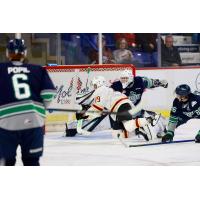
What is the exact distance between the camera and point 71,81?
525cm

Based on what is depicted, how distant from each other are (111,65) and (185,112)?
850mm

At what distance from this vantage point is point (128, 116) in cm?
471

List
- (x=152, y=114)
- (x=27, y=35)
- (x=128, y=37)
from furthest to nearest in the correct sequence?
(x=128, y=37)
(x=152, y=114)
(x=27, y=35)

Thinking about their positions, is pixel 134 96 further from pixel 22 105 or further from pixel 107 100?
pixel 22 105

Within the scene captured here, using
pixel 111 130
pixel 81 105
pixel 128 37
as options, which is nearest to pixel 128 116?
pixel 111 130

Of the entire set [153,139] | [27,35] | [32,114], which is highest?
[27,35]

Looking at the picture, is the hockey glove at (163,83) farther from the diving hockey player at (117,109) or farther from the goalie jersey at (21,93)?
the goalie jersey at (21,93)

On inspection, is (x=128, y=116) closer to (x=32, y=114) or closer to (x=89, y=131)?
(x=89, y=131)

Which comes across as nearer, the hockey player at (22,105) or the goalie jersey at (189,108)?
the hockey player at (22,105)

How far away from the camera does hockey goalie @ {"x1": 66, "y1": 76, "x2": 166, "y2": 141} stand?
185 inches

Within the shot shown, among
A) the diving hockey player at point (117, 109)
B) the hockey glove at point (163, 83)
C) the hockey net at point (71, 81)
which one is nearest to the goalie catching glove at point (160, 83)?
the hockey glove at point (163, 83)

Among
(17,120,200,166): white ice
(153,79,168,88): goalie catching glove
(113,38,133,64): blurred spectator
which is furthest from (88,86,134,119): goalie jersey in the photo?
(113,38,133,64): blurred spectator

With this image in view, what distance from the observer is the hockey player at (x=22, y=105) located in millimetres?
2869

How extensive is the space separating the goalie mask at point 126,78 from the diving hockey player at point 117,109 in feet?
0.40
